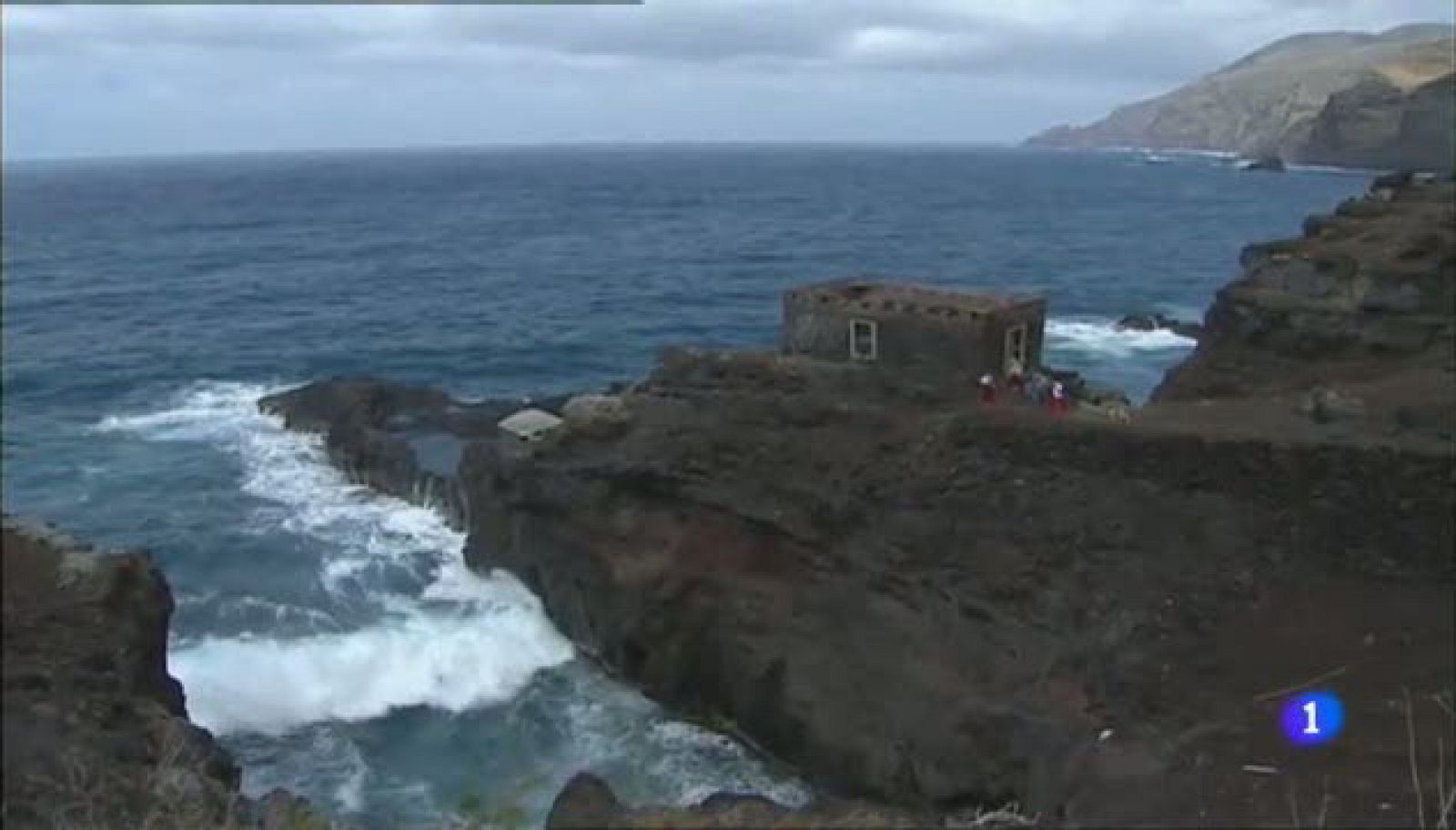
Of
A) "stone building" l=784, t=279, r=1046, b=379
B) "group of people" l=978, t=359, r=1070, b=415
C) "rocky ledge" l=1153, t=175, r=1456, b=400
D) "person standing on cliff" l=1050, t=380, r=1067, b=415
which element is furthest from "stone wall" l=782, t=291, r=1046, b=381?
"rocky ledge" l=1153, t=175, r=1456, b=400

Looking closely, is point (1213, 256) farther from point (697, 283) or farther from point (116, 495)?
point (116, 495)

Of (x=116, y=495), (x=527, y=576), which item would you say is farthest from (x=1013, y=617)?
(x=116, y=495)

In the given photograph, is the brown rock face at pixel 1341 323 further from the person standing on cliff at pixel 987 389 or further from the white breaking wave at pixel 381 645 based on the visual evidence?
the white breaking wave at pixel 381 645

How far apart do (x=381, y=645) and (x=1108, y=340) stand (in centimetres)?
3576

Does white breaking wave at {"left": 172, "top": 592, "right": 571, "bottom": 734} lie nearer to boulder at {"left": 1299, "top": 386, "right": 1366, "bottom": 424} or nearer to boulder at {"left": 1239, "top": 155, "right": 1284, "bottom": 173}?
boulder at {"left": 1299, "top": 386, "right": 1366, "bottom": 424}

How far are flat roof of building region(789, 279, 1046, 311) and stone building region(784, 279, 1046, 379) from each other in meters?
0.02

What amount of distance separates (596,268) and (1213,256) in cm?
3489

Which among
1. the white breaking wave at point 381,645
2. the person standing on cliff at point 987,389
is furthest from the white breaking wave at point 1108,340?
the white breaking wave at point 381,645

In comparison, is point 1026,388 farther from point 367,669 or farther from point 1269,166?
point 1269,166

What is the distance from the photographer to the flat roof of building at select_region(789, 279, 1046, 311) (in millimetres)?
28266

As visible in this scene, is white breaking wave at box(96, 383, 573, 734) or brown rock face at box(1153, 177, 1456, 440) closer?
white breaking wave at box(96, 383, 573, 734)

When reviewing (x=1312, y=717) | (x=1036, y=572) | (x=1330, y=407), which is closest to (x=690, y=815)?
(x=1312, y=717)

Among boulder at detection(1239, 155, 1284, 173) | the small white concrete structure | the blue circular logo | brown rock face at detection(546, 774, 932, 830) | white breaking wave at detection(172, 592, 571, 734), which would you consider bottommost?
boulder at detection(1239, 155, 1284, 173)

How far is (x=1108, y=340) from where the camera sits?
180 feet
